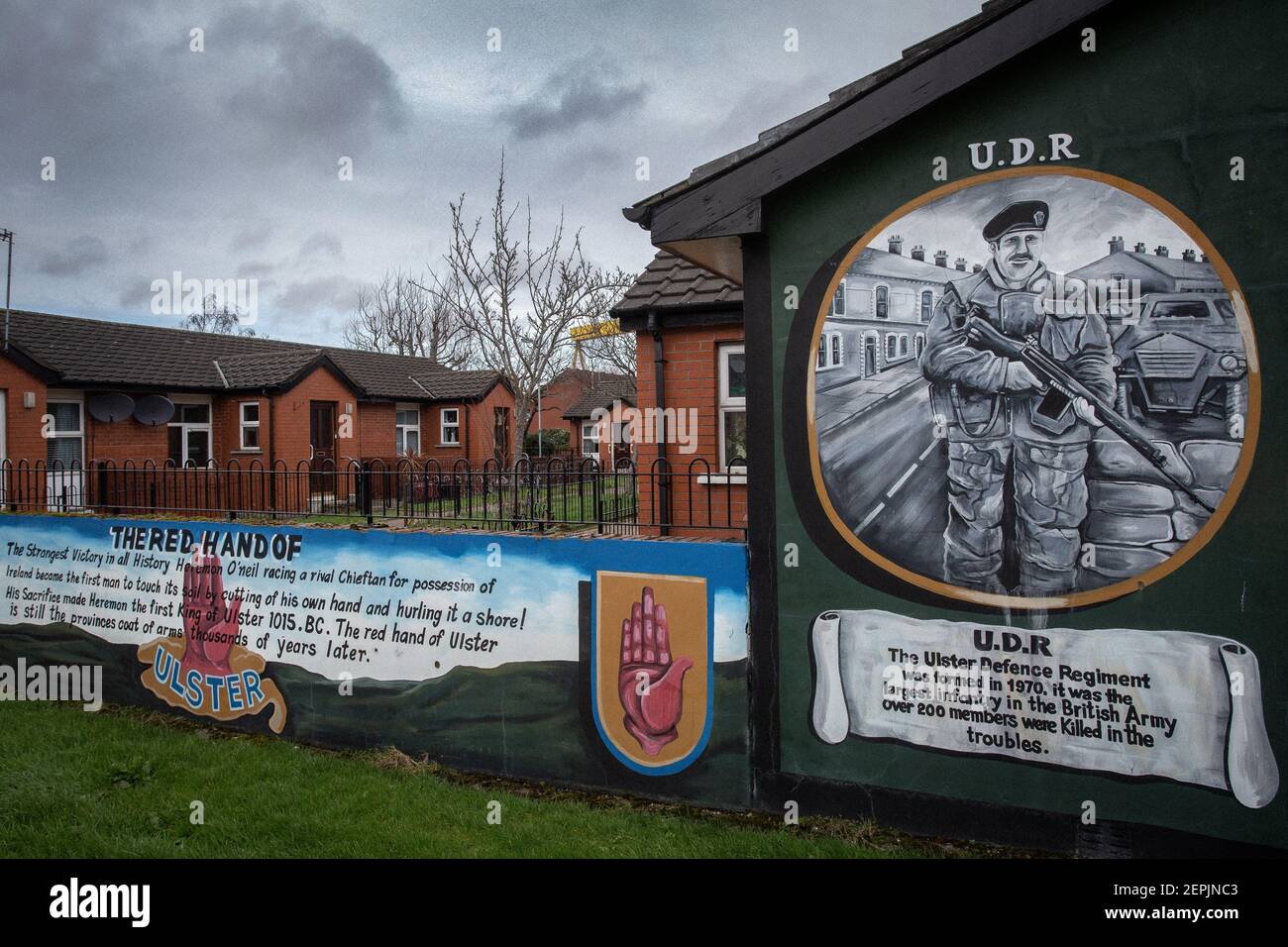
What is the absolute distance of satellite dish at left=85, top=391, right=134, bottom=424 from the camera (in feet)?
61.8

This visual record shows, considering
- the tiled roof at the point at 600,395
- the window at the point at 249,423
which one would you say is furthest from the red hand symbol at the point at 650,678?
the tiled roof at the point at 600,395

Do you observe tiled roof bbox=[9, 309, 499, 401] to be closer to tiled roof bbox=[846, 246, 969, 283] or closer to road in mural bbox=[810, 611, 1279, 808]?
tiled roof bbox=[846, 246, 969, 283]

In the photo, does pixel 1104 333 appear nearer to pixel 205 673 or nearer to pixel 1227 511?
pixel 1227 511

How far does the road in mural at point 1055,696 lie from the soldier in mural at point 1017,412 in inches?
14.9

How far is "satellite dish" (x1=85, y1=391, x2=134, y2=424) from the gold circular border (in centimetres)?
1950

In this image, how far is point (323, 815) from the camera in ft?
16.5

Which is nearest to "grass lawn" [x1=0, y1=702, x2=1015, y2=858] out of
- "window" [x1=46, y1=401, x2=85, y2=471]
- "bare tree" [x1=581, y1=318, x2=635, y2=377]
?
"window" [x1=46, y1=401, x2=85, y2=471]

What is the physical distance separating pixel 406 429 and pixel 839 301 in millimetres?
24638

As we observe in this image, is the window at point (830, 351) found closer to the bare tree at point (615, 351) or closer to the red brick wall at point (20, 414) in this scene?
the red brick wall at point (20, 414)

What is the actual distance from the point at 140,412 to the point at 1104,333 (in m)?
21.3

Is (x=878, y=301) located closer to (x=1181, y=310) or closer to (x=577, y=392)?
(x=1181, y=310)

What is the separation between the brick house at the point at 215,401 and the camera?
57.9ft

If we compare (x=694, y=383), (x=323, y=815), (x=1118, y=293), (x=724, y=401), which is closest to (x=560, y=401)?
(x=694, y=383)
